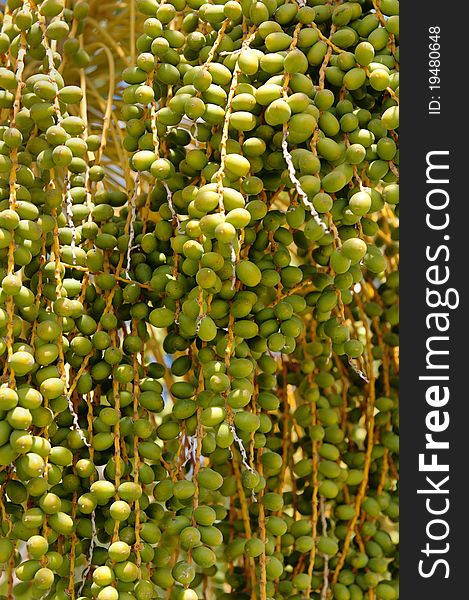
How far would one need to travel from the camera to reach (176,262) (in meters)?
0.66

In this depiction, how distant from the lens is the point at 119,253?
70cm

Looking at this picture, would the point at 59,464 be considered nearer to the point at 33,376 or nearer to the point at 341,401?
the point at 33,376

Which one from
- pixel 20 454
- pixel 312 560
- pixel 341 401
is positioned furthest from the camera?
pixel 341 401

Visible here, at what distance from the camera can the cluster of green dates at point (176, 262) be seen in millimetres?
612

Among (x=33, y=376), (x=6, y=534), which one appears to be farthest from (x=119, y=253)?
(x=6, y=534)

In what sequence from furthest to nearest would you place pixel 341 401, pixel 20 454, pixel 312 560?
pixel 341 401, pixel 312 560, pixel 20 454

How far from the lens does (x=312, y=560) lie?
0.75 meters

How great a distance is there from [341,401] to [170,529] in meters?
0.30

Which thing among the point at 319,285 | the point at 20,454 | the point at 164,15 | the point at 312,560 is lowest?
the point at 312,560

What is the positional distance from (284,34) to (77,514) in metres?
0.40

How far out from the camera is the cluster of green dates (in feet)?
2.01

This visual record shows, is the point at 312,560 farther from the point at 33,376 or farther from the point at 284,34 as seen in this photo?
the point at 284,34

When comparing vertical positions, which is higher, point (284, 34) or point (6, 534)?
point (284, 34)

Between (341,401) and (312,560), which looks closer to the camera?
(312,560)
